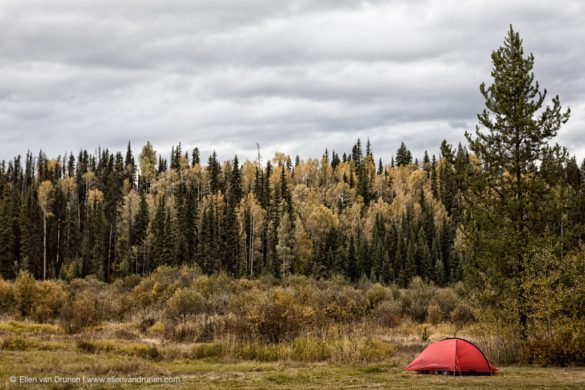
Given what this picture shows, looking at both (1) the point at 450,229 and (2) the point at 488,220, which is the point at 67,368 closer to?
(2) the point at 488,220

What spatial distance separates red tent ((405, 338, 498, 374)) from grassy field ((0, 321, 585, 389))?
0.62m

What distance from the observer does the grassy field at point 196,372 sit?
1444 centimetres

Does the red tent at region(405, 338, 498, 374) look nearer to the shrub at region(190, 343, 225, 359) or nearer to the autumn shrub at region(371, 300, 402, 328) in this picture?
the shrub at region(190, 343, 225, 359)

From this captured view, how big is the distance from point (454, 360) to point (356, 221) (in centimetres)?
Result: 9108

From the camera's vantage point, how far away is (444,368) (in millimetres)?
17047

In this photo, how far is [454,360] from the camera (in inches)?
669

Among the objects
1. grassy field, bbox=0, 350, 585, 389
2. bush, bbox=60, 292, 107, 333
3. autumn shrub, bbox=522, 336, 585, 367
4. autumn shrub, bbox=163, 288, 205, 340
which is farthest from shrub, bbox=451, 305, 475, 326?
bush, bbox=60, 292, 107, 333

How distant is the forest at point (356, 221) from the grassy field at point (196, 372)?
14.4ft

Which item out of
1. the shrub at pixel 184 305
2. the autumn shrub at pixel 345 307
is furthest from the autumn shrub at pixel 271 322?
the shrub at pixel 184 305

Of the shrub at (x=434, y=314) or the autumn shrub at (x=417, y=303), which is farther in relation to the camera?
the autumn shrub at (x=417, y=303)

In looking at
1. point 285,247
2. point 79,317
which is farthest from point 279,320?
point 285,247

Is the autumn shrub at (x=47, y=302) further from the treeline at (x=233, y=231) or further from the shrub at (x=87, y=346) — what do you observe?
the treeline at (x=233, y=231)

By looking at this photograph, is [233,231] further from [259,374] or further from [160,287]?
[259,374]

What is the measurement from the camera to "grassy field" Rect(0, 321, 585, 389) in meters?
14.4
